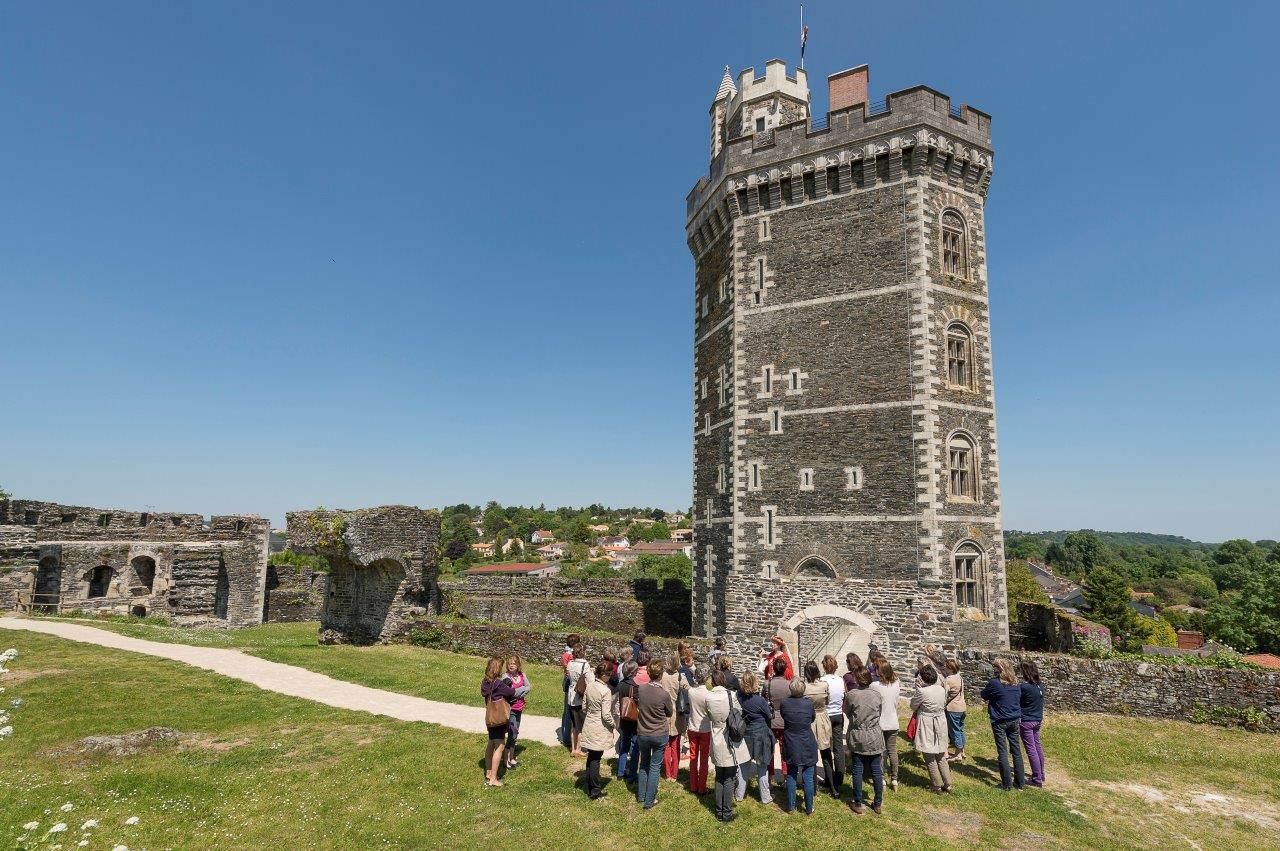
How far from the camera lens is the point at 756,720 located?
8078 mm

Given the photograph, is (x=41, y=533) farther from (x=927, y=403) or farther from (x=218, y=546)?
(x=927, y=403)

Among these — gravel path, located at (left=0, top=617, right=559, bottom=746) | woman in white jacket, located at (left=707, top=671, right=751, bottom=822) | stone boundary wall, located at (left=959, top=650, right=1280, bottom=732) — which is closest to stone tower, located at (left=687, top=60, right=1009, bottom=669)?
stone boundary wall, located at (left=959, top=650, right=1280, bottom=732)

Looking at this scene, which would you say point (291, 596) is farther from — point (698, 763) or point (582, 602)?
point (698, 763)

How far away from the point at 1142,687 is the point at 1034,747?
5669 mm

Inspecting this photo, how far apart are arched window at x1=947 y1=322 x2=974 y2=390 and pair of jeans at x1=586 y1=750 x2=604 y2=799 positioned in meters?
17.9

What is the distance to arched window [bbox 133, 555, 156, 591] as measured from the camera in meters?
29.3

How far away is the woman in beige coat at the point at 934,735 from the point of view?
29.0ft

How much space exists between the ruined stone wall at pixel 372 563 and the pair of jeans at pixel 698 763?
15106 millimetres

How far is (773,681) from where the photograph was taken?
8383mm

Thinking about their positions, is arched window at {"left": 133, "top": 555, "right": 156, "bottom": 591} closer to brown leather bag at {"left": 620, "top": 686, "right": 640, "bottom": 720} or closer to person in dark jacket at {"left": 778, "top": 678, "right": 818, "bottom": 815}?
brown leather bag at {"left": 620, "top": 686, "right": 640, "bottom": 720}

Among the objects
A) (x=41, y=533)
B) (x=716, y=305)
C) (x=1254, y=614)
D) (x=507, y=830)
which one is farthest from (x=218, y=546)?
(x=1254, y=614)

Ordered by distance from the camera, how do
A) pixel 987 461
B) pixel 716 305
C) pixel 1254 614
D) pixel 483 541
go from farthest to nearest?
pixel 483 541 → pixel 1254 614 → pixel 716 305 → pixel 987 461

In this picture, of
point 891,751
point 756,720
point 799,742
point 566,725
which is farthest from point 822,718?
point 566,725

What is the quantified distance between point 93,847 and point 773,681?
312 inches
